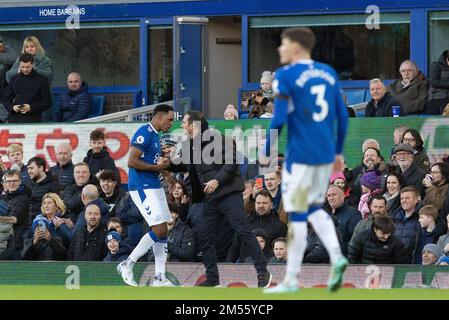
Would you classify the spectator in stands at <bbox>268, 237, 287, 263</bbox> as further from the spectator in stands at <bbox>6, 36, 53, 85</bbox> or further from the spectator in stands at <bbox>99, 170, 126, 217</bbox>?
the spectator in stands at <bbox>6, 36, 53, 85</bbox>

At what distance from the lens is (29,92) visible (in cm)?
2039

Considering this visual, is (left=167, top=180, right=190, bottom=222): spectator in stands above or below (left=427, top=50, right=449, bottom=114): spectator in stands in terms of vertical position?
below

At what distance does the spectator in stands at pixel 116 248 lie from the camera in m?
17.3

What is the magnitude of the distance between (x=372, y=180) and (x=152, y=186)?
8.43 ft

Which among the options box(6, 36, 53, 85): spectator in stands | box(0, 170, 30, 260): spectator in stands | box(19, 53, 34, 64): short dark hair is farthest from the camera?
box(6, 36, 53, 85): spectator in stands

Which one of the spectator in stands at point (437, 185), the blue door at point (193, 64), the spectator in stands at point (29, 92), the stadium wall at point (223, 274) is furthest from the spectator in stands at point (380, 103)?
the spectator in stands at point (29, 92)

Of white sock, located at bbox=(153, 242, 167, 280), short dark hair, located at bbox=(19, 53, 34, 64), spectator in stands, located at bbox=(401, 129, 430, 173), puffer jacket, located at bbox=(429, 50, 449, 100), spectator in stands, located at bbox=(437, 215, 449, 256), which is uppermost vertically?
short dark hair, located at bbox=(19, 53, 34, 64)

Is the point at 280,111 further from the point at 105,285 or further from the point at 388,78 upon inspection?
the point at 388,78

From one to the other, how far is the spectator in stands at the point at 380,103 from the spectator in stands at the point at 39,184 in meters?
3.97

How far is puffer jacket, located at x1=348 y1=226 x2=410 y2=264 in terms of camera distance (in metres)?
16.3

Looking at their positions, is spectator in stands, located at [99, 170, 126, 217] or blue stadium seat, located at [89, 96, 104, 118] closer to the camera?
spectator in stands, located at [99, 170, 126, 217]

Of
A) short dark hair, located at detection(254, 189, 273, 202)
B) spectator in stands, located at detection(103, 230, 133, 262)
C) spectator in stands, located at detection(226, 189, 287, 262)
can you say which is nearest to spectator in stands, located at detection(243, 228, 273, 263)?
spectator in stands, located at detection(226, 189, 287, 262)

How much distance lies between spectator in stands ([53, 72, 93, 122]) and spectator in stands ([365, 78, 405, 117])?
468 cm
